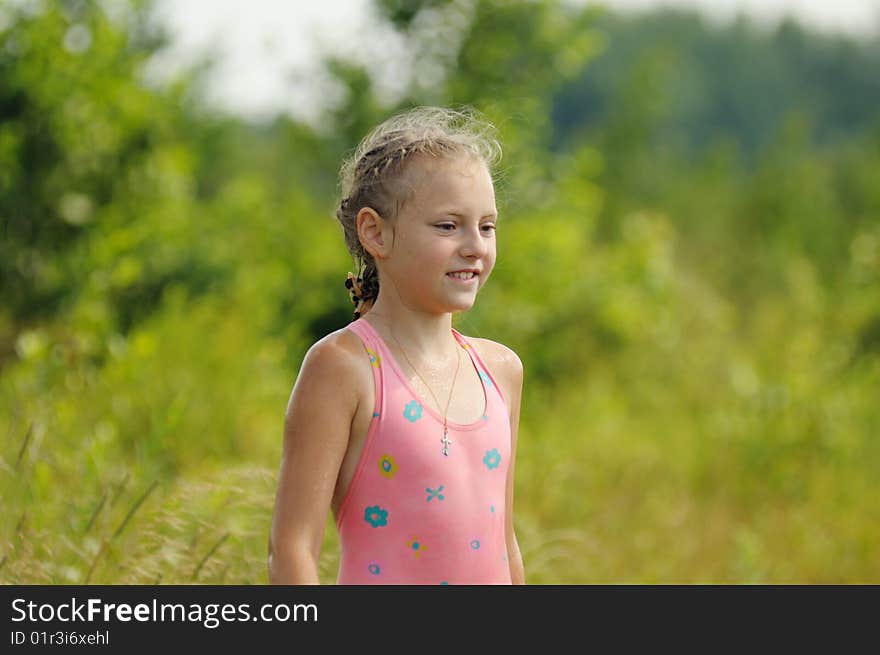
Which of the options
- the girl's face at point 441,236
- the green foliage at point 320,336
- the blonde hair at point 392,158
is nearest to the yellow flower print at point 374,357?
the girl's face at point 441,236

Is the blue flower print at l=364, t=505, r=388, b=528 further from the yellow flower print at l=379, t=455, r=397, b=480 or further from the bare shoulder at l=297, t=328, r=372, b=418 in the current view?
the bare shoulder at l=297, t=328, r=372, b=418

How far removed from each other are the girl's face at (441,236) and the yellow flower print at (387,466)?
0.30 m

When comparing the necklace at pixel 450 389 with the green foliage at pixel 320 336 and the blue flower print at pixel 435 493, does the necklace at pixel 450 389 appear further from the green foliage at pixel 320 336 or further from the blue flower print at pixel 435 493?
the green foliage at pixel 320 336

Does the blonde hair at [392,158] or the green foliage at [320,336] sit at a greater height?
the green foliage at [320,336]

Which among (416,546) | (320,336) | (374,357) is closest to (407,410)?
(374,357)

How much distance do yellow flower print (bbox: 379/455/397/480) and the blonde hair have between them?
0.39m

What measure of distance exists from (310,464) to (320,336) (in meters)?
6.36

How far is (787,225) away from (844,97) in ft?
132

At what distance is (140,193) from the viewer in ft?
21.3

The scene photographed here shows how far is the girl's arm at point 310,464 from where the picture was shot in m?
1.95

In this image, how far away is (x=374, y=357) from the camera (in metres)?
2.03

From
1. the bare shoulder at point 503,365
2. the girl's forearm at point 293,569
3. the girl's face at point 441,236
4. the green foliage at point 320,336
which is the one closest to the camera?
the girl's forearm at point 293,569

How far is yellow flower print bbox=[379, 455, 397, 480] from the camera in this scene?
78.2 inches

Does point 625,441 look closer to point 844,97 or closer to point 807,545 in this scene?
point 807,545
